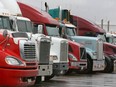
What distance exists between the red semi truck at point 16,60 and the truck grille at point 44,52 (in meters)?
2.38

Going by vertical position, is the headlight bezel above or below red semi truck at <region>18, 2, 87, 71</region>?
below

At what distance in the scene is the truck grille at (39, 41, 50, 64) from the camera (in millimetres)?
13062

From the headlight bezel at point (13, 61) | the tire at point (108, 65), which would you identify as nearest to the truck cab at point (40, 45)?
the headlight bezel at point (13, 61)

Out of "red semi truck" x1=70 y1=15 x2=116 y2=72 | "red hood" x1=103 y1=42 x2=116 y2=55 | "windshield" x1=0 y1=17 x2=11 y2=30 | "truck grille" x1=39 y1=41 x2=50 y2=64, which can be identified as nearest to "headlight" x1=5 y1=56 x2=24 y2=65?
"windshield" x1=0 y1=17 x2=11 y2=30

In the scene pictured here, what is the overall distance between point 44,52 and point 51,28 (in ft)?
14.8

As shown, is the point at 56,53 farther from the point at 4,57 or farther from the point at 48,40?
the point at 4,57

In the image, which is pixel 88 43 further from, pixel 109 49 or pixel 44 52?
pixel 44 52

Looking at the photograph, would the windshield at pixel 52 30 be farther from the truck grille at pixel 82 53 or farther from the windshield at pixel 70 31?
the windshield at pixel 70 31

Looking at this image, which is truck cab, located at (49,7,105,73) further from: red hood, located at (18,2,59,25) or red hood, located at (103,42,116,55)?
red hood, located at (18,2,59,25)

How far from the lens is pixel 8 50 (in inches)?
392

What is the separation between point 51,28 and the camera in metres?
17.5

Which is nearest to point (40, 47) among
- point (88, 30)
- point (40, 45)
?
point (40, 45)

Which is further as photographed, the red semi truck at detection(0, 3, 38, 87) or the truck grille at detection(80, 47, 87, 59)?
the truck grille at detection(80, 47, 87, 59)

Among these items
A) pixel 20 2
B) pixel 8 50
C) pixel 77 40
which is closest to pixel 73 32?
pixel 77 40
